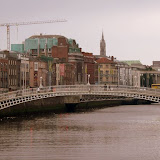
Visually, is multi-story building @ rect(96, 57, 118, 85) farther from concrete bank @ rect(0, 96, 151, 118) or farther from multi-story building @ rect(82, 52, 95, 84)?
concrete bank @ rect(0, 96, 151, 118)

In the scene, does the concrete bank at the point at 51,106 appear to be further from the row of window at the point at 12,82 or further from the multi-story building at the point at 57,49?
the multi-story building at the point at 57,49

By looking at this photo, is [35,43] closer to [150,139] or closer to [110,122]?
[110,122]

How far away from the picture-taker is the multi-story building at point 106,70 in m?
189

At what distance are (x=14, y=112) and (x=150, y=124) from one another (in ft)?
49.6

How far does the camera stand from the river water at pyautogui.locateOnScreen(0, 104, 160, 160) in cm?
4781

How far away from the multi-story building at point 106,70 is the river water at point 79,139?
371ft

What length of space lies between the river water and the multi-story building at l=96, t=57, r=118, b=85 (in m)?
113

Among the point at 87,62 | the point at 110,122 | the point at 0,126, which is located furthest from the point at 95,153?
the point at 87,62

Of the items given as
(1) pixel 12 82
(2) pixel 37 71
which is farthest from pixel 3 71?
(2) pixel 37 71

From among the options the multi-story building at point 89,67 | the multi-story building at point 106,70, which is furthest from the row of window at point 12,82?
the multi-story building at point 106,70

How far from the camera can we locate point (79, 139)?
56.1 meters

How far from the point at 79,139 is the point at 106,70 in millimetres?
136638

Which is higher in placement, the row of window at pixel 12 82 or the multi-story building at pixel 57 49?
the multi-story building at pixel 57 49

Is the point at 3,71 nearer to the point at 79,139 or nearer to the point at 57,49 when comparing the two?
the point at 57,49
